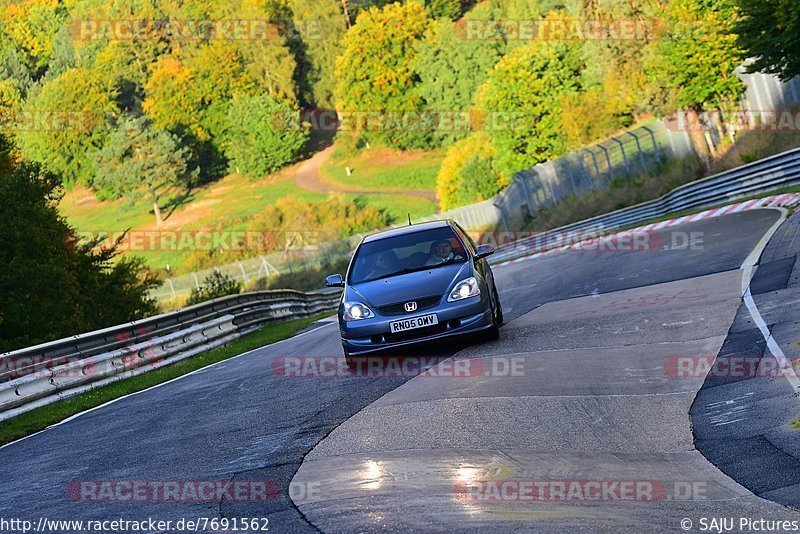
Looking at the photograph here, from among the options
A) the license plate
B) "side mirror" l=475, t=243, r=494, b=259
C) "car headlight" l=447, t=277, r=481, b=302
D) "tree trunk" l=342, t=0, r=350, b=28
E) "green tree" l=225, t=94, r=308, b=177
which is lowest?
"green tree" l=225, t=94, r=308, b=177

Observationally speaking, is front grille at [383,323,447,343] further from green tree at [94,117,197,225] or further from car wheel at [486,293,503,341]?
green tree at [94,117,197,225]

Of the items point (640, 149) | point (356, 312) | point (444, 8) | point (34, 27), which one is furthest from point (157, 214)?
point (356, 312)

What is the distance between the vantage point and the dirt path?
9412 cm

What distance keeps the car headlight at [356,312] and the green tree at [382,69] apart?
96.6 meters

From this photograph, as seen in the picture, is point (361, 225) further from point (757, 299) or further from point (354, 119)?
point (757, 299)

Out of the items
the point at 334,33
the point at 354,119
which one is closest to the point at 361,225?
the point at 354,119

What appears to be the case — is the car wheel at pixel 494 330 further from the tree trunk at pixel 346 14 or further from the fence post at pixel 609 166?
the tree trunk at pixel 346 14

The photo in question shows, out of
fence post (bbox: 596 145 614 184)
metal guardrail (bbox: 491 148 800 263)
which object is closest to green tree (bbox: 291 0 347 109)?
fence post (bbox: 596 145 614 184)

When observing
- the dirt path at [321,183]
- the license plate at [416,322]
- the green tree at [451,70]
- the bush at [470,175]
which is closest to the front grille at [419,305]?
the license plate at [416,322]

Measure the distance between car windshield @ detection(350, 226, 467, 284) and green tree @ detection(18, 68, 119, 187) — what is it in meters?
117

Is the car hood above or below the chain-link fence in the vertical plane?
above

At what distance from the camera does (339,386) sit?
1112cm

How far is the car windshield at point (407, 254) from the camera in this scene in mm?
12859

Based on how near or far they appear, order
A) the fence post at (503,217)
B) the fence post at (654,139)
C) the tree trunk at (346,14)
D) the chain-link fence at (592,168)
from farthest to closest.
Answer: the tree trunk at (346,14) → the fence post at (503,217) → the chain-link fence at (592,168) → the fence post at (654,139)
